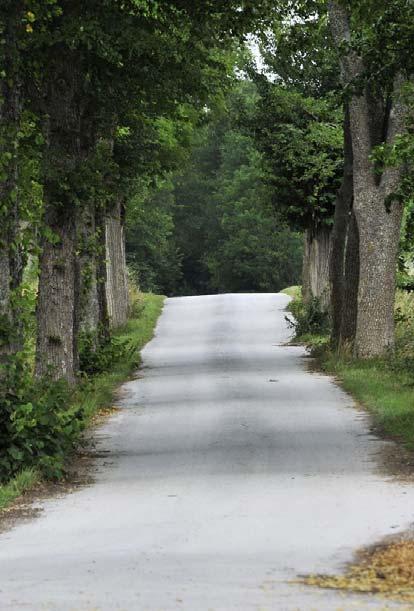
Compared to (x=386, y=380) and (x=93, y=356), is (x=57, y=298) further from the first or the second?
(x=386, y=380)

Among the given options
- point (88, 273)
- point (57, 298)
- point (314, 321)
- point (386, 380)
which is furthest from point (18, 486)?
point (314, 321)

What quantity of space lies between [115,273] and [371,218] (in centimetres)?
1551

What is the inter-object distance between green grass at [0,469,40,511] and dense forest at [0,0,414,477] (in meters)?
0.24

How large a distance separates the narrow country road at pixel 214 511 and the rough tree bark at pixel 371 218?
13.2 feet

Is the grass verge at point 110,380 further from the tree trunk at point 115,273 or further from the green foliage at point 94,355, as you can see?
the tree trunk at point 115,273

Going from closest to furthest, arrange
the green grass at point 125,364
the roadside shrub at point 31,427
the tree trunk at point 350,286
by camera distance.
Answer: the roadside shrub at point 31,427 → the green grass at point 125,364 → the tree trunk at point 350,286

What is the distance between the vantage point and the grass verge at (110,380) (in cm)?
1319

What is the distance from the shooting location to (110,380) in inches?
989

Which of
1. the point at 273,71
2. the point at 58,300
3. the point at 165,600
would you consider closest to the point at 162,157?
the point at 273,71

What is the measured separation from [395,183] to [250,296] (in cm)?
3536

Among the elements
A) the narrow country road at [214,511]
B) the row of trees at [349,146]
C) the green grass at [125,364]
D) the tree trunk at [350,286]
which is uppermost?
the row of trees at [349,146]

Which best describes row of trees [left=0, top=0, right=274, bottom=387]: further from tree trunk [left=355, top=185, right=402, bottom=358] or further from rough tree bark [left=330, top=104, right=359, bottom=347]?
rough tree bark [left=330, top=104, right=359, bottom=347]

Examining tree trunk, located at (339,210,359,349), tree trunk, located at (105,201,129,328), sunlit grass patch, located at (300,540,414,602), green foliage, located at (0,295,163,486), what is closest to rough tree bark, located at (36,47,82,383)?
green foliage, located at (0,295,163,486)

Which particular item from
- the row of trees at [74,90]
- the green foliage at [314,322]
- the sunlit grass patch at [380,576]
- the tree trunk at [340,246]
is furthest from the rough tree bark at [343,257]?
the sunlit grass patch at [380,576]
